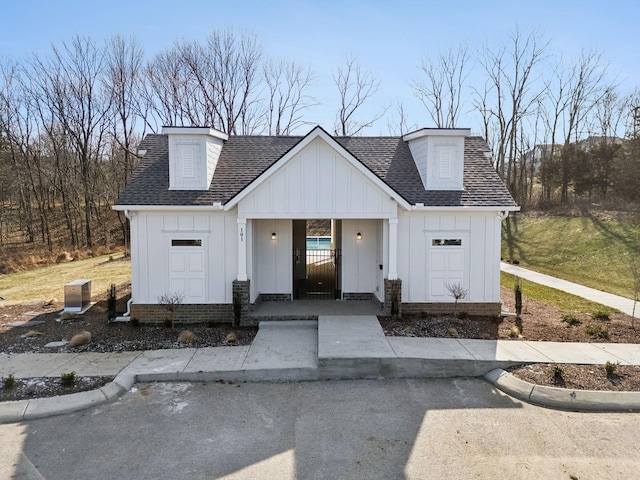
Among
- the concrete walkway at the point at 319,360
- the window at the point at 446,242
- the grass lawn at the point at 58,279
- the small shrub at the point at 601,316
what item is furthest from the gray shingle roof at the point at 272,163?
the grass lawn at the point at 58,279

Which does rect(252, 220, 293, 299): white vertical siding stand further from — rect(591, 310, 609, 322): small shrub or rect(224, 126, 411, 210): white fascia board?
rect(591, 310, 609, 322): small shrub

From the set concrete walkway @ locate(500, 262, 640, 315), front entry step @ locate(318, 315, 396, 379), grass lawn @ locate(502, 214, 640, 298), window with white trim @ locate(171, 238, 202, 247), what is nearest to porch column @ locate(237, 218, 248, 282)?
window with white trim @ locate(171, 238, 202, 247)

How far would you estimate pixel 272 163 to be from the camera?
35.6 ft

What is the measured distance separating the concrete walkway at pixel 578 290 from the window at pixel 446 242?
5141 millimetres

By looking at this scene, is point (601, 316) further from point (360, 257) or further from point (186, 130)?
point (186, 130)

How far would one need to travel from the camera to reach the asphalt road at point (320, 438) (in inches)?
Result: 190

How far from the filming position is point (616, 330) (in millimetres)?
9953

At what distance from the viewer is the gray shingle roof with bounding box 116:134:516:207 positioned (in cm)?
1095

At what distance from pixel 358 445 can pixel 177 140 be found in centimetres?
892

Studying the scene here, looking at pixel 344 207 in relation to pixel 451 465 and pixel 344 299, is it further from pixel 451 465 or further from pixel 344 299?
pixel 451 465

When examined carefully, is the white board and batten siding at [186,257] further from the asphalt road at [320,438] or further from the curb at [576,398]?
the curb at [576,398]

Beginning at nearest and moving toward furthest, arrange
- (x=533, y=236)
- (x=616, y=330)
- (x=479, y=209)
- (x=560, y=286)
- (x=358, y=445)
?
(x=358, y=445) → (x=616, y=330) → (x=479, y=209) → (x=560, y=286) → (x=533, y=236)

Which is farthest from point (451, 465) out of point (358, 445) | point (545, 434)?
point (545, 434)

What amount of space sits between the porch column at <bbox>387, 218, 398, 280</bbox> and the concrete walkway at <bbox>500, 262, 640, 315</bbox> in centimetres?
667
